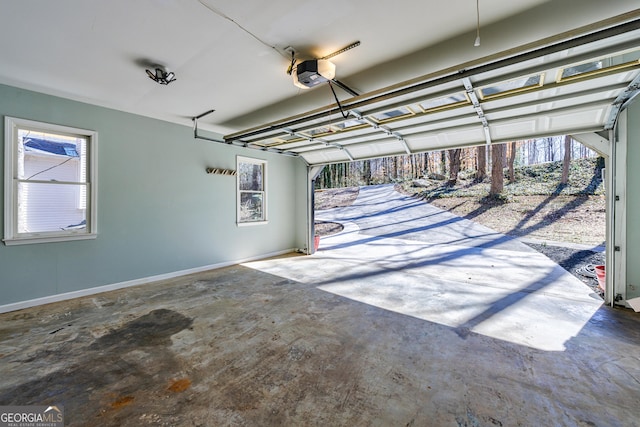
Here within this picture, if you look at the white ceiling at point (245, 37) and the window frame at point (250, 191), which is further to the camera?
the window frame at point (250, 191)

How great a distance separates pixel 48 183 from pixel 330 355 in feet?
14.4

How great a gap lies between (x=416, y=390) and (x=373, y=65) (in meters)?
3.10

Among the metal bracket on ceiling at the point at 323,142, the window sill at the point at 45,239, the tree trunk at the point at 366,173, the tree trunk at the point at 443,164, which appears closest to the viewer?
the window sill at the point at 45,239

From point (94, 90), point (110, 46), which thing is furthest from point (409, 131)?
point (94, 90)

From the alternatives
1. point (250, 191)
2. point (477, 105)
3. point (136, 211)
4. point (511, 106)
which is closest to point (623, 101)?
point (511, 106)

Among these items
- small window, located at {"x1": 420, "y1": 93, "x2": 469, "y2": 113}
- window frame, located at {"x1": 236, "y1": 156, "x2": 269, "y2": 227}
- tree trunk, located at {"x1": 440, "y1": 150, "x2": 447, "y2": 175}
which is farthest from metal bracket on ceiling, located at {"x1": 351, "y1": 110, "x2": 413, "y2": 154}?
tree trunk, located at {"x1": 440, "y1": 150, "x2": 447, "y2": 175}

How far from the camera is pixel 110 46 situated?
8.07 feet

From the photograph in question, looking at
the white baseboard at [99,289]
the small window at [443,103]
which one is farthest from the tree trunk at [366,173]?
the small window at [443,103]

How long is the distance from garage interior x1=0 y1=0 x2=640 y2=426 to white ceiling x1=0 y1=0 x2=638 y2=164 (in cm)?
2

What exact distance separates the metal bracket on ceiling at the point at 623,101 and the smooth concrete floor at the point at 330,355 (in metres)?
2.38

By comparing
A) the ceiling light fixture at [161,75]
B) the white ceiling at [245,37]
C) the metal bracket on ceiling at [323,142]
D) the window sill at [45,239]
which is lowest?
the window sill at [45,239]

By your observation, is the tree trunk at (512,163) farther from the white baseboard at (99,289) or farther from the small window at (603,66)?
the white baseboard at (99,289)

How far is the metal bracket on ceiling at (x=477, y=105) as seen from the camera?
101 inches

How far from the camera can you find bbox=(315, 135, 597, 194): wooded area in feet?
41.2
